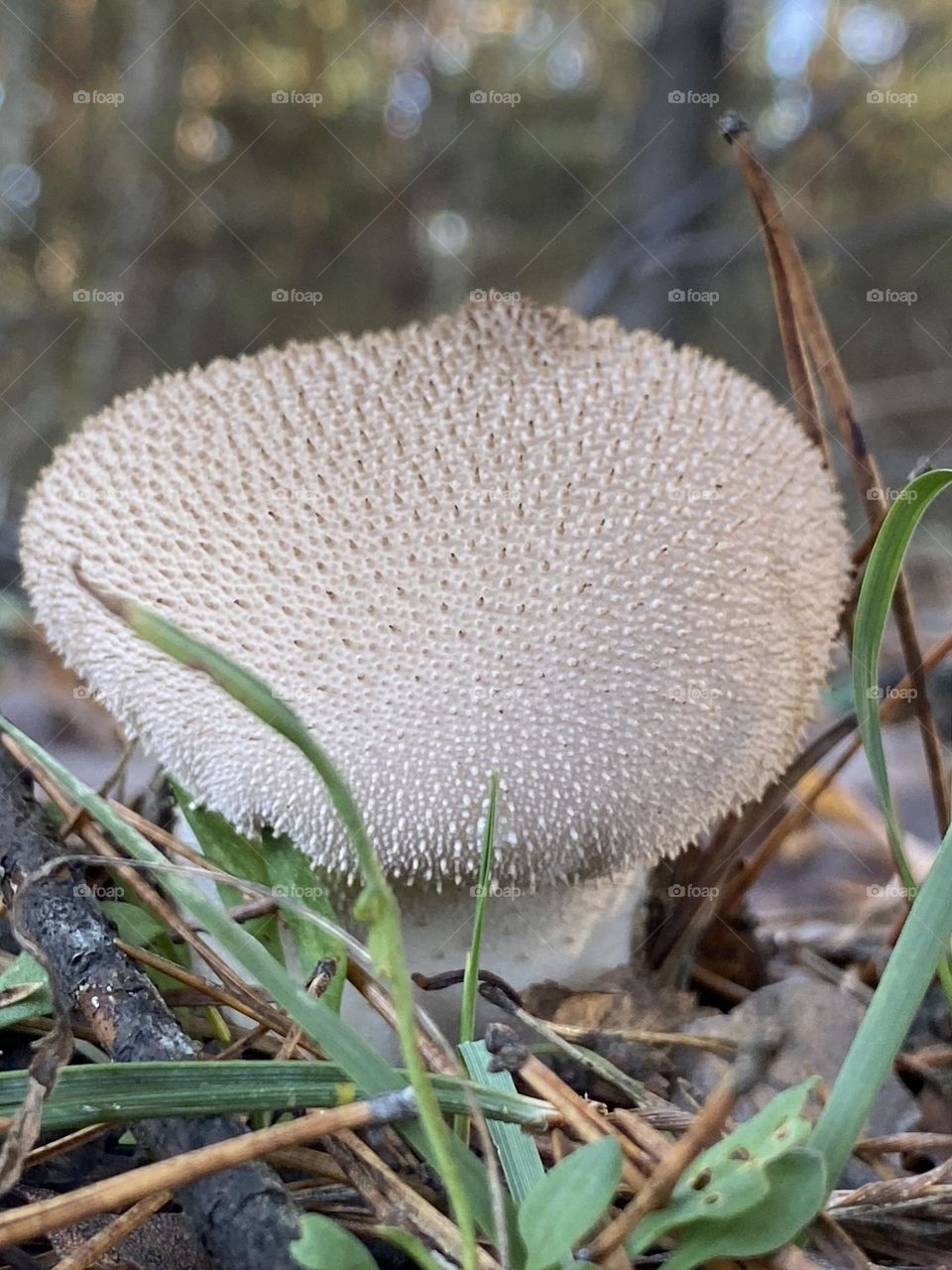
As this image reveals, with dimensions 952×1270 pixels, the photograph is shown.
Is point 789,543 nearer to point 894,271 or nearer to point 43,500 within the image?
point 43,500

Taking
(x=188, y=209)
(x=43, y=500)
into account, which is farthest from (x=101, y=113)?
(x=43, y=500)

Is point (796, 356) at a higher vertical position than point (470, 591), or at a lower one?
higher

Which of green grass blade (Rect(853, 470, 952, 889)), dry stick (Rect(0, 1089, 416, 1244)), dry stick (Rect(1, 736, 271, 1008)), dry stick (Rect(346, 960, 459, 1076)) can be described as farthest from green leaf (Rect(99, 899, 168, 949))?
green grass blade (Rect(853, 470, 952, 889))

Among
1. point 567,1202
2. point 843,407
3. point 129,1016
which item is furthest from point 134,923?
point 843,407

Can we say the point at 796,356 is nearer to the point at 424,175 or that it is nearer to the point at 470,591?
the point at 470,591

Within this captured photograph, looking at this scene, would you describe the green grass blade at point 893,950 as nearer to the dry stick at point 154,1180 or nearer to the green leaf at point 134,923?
the dry stick at point 154,1180

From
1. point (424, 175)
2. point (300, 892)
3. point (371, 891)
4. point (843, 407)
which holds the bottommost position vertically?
point (300, 892)

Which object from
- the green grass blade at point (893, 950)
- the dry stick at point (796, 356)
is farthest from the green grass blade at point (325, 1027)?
the dry stick at point (796, 356)
